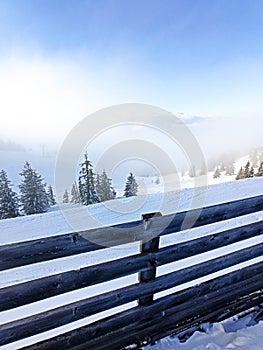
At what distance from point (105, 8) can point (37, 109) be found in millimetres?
13889

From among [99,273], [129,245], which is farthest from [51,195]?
[99,273]

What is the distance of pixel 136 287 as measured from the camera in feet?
8.36

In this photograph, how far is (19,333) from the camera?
2.05 meters

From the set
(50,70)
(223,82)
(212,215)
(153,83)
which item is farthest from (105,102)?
(212,215)

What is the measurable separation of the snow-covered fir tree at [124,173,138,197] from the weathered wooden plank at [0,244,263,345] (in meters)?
17.2

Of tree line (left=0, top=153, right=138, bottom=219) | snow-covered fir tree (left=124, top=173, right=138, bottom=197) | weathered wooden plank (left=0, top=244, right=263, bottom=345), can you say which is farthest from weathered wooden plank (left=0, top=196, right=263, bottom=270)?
tree line (left=0, top=153, right=138, bottom=219)

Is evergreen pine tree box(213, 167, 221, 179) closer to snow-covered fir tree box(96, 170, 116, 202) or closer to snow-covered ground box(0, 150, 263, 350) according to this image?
snow-covered ground box(0, 150, 263, 350)

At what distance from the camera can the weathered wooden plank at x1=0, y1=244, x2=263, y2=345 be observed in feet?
6.75

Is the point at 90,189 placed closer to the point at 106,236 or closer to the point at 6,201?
the point at 6,201

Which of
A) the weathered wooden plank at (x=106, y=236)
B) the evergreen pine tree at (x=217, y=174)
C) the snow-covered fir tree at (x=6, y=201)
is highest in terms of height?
the evergreen pine tree at (x=217, y=174)

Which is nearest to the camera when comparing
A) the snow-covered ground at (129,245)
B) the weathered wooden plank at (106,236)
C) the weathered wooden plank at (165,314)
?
the weathered wooden plank at (106,236)

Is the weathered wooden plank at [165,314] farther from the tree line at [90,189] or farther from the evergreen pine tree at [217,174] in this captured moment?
the evergreen pine tree at [217,174]

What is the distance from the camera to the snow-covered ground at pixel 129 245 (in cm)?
293

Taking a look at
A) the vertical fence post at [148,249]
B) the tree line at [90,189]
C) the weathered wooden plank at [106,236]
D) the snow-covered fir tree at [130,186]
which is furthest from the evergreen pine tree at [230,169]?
the vertical fence post at [148,249]
